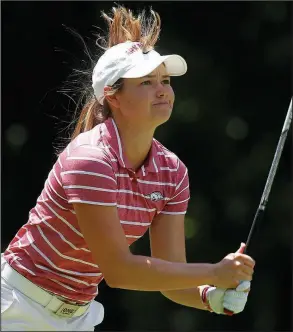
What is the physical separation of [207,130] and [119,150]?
3743 millimetres

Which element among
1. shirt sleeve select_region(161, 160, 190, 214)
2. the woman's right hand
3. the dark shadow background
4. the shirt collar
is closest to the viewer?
the woman's right hand

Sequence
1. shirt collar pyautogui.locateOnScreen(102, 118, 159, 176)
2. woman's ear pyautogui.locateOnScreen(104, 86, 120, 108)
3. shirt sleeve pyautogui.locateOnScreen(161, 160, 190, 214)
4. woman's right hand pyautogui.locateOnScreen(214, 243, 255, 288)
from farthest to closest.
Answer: shirt sleeve pyautogui.locateOnScreen(161, 160, 190, 214), woman's ear pyautogui.locateOnScreen(104, 86, 120, 108), shirt collar pyautogui.locateOnScreen(102, 118, 159, 176), woman's right hand pyautogui.locateOnScreen(214, 243, 255, 288)

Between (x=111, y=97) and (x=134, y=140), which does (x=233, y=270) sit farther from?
(x=111, y=97)

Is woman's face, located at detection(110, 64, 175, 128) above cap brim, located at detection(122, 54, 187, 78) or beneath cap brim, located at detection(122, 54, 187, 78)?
beneath

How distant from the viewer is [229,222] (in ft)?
Answer: 23.0

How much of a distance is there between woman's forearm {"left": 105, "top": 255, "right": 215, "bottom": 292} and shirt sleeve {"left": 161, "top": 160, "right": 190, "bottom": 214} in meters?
0.37

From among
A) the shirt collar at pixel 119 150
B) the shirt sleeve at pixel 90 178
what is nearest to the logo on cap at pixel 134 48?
the shirt collar at pixel 119 150

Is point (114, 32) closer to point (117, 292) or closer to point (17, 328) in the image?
point (17, 328)

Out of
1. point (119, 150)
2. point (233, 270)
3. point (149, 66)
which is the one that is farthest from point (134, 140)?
point (233, 270)

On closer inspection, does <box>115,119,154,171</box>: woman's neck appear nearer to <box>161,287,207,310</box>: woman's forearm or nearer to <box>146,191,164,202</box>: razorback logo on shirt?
<box>146,191,164,202</box>: razorback logo on shirt

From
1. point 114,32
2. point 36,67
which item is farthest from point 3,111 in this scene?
point 114,32

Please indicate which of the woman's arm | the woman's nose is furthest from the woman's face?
the woman's arm

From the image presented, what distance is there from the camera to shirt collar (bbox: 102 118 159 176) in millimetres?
3273

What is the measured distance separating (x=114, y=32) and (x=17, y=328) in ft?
3.34
